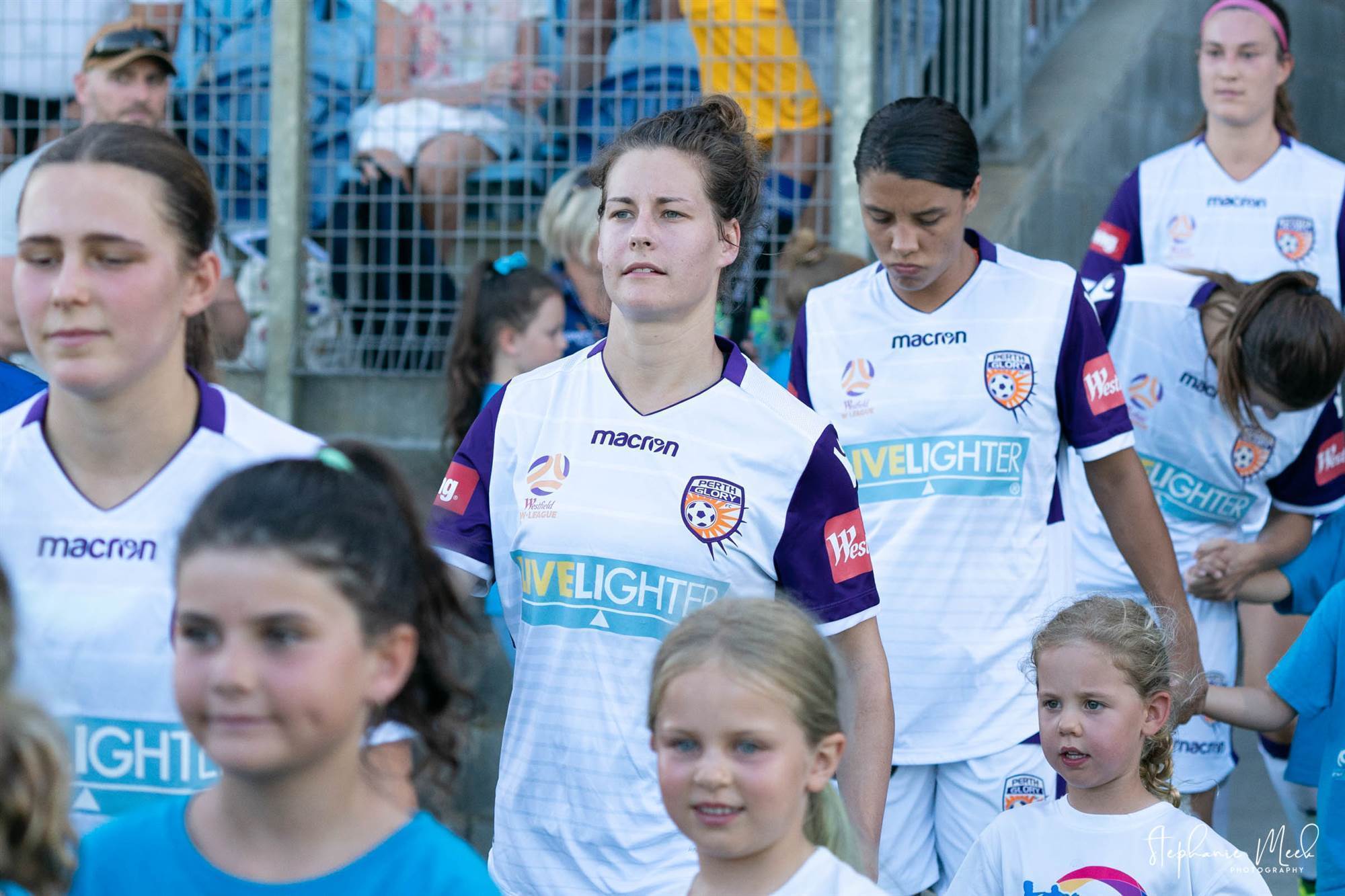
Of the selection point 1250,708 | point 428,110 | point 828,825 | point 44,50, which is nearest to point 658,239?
point 828,825

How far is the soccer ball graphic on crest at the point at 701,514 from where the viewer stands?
3158 millimetres

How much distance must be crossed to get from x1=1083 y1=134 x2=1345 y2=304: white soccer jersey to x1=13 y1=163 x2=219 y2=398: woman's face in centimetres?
415

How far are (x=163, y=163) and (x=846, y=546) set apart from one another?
1.43 metres

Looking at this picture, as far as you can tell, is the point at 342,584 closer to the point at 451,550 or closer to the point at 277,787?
the point at 277,787

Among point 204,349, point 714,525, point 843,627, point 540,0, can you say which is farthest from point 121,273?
point 540,0

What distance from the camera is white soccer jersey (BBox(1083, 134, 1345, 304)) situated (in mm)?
6055

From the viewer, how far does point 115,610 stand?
2.52 meters

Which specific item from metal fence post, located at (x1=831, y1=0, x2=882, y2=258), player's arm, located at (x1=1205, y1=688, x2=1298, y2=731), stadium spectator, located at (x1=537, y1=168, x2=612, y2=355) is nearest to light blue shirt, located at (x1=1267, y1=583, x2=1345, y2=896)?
player's arm, located at (x1=1205, y1=688, x2=1298, y2=731)

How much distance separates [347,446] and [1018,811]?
1.85m

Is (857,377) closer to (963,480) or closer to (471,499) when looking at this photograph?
(963,480)

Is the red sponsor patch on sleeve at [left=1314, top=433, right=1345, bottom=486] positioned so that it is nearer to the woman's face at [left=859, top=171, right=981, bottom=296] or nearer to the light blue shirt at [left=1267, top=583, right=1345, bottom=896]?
the light blue shirt at [left=1267, top=583, right=1345, bottom=896]

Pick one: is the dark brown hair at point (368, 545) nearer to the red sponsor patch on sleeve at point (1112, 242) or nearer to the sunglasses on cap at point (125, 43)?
the red sponsor patch on sleeve at point (1112, 242)

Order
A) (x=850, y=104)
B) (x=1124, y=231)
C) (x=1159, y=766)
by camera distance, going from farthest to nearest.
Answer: (x=850, y=104) → (x=1124, y=231) → (x=1159, y=766)

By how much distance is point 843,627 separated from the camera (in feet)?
10.6
